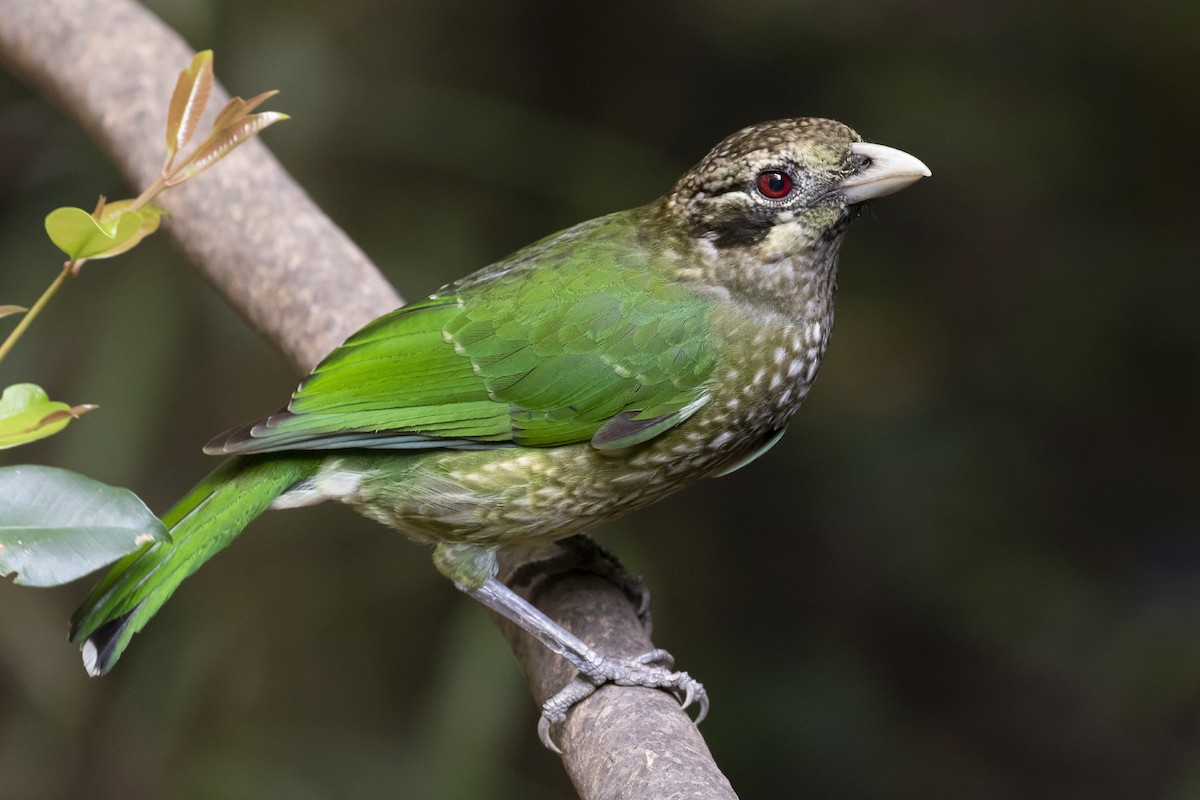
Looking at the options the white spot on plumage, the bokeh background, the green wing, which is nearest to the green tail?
the white spot on plumage

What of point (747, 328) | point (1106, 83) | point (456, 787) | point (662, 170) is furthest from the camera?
point (662, 170)

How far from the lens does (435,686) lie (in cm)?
361

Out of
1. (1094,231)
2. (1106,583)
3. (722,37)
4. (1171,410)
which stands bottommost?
(1106,583)

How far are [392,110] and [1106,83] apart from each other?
87.6 inches

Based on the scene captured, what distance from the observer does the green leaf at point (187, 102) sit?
138cm

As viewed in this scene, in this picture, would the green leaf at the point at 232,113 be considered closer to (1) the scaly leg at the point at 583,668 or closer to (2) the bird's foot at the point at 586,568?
(1) the scaly leg at the point at 583,668

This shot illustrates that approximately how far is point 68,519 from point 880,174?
136 cm

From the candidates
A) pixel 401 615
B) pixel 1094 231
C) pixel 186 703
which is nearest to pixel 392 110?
pixel 401 615

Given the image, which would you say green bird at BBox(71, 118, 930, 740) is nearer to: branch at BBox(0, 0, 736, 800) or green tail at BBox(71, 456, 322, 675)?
green tail at BBox(71, 456, 322, 675)

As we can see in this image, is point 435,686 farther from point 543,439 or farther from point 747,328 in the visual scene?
point 747,328

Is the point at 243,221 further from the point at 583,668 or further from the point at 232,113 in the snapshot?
the point at 232,113

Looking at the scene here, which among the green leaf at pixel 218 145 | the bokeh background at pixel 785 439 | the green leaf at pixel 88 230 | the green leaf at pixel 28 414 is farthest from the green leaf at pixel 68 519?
the bokeh background at pixel 785 439

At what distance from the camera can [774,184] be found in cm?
217

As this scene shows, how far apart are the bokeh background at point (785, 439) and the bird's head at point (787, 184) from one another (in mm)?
1735
